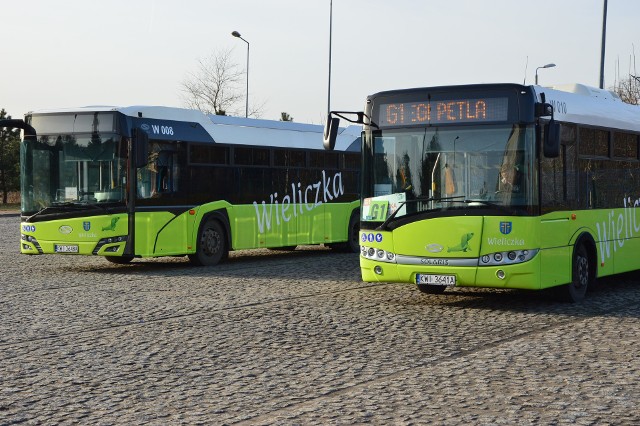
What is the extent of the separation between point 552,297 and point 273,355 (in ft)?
19.3

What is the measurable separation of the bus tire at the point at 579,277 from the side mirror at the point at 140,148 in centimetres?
784

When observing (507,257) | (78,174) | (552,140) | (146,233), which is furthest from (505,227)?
(78,174)

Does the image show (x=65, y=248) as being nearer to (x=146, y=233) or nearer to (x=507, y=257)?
(x=146, y=233)

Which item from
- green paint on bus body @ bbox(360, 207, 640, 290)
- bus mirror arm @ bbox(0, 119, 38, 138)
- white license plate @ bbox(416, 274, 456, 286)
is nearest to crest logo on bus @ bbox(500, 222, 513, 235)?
green paint on bus body @ bbox(360, 207, 640, 290)

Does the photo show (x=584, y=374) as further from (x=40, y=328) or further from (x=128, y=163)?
(x=128, y=163)

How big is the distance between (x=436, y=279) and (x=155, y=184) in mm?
7663

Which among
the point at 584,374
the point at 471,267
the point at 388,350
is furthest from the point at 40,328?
the point at 584,374

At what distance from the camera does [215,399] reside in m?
8.24

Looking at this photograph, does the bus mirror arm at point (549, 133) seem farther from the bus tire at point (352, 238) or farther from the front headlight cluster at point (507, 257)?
the bus tire at point (352, 238)

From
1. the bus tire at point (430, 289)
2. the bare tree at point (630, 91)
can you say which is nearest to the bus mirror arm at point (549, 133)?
the bus tire at point (430, 289)

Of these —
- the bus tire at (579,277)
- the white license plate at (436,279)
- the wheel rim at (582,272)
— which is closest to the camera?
the white license plate at (436,279)

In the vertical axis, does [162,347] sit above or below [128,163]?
below

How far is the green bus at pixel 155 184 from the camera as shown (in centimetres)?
1939

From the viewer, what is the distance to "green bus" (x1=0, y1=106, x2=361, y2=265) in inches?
763
